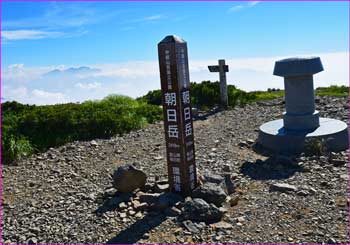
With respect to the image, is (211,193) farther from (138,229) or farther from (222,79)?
(222,79)

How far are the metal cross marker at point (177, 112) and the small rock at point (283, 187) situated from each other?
1162 mm

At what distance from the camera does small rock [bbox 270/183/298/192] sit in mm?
6480

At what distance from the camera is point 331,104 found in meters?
13.3

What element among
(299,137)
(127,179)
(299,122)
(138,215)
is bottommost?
(138,215)

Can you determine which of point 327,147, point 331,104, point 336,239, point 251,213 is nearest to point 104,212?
point 251,213

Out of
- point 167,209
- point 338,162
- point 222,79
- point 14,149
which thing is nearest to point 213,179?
point 167,209

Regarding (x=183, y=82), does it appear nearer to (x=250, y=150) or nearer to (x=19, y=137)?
(x=250, y=150)

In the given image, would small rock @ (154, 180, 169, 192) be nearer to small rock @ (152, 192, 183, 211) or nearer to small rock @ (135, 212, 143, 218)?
small rock @ (152, 192, 183, 211)

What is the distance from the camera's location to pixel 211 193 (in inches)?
239

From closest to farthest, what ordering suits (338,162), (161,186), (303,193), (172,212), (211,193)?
(172,212), (211,193), (303,193), (161,186), (338,162)

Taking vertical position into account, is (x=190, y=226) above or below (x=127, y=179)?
below

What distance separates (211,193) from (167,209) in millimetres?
633

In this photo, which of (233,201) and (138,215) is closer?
(138,215)

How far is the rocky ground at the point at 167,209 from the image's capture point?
5404mm
